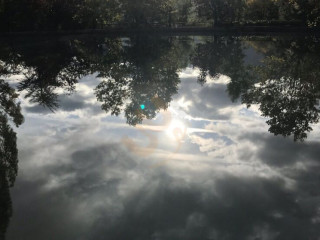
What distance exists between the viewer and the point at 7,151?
17.9 metres

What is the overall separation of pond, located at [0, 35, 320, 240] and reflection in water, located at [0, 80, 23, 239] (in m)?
0.06

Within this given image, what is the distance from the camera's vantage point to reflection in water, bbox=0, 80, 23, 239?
12352 millimetres

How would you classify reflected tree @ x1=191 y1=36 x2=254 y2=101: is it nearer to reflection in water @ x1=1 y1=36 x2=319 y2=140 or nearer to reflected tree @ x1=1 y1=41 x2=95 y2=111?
reflection in water @ x1=1 y1=36 x2=319 y2=140

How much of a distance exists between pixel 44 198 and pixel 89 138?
751 centimetres

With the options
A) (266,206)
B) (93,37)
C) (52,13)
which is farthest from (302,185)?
(52,13)

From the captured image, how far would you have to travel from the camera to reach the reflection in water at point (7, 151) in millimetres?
12352

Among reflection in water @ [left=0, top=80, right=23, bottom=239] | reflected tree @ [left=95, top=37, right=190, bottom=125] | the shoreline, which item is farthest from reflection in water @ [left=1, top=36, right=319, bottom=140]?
the shoreline

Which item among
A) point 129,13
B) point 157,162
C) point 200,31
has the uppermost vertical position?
point 129,13

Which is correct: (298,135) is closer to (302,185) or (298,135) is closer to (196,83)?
(302,185)

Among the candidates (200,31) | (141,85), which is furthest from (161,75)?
(200,31)

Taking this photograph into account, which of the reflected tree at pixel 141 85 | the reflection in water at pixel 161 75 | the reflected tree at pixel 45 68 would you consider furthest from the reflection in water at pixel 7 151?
the reflected tree at pixel 141 85

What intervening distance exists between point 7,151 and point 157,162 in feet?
29.8

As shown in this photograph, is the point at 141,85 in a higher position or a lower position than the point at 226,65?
lower

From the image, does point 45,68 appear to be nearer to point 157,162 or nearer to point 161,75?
point 161,75
